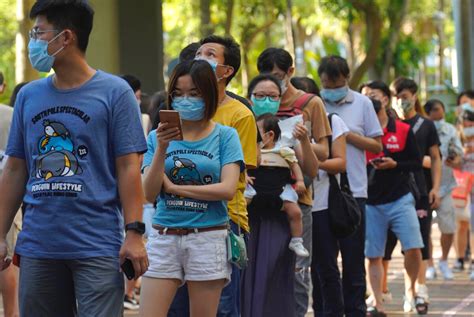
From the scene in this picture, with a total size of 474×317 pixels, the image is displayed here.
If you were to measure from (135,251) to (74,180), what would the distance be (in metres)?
0.40

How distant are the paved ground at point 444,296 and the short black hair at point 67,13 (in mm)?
7008

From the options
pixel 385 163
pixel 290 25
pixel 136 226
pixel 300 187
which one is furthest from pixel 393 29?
pixel 136 226

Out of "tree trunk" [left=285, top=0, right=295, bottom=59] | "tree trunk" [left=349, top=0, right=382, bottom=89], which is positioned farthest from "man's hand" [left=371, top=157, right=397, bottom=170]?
"tree trunk" [left=285, top=0, right=295, bottom=59]

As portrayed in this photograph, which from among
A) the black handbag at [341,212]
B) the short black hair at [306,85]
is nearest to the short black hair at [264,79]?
the short black hair at [306,85]

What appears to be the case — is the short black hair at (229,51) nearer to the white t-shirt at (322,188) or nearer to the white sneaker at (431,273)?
the white t-shirt at (322,188)

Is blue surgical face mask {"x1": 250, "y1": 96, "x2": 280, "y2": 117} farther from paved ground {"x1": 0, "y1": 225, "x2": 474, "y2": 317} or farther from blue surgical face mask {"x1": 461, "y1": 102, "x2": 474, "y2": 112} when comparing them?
blue surgical face mask {"x1": 461, "y1": 102, "x2": 474, "y2": 112}

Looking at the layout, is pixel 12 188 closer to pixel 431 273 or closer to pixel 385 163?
pixel 385 163

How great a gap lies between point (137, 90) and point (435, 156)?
3162 mm

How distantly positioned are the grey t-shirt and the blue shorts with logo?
1.40 metres

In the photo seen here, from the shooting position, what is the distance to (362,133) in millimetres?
11047

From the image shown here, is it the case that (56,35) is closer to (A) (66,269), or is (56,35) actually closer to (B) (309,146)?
(A) (66,269)

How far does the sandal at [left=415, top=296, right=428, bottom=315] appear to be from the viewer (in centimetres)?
1248

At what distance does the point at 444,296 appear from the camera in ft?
46.3

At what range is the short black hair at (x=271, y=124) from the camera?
8.83 metres
